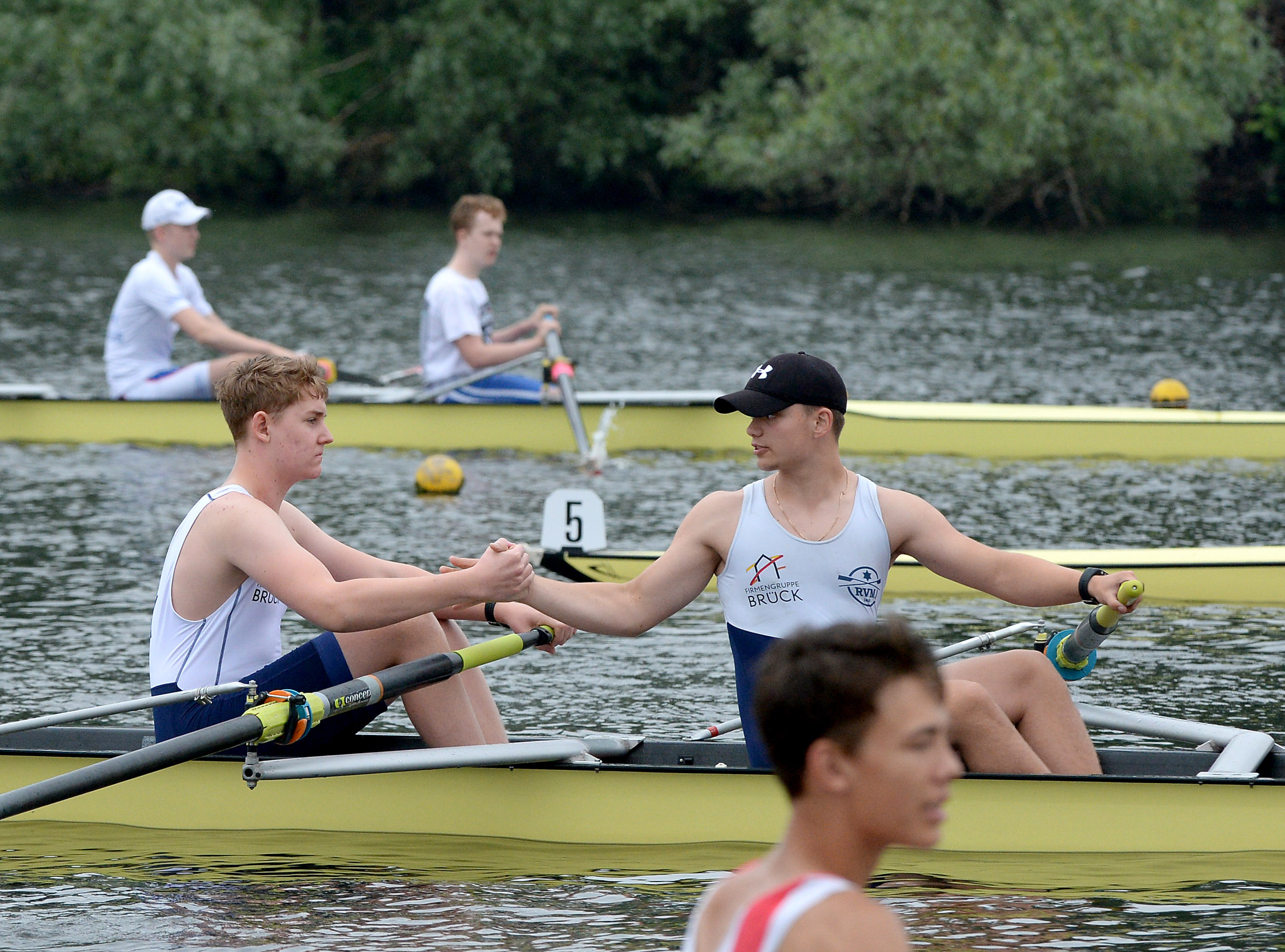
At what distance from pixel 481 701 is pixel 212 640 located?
898mm

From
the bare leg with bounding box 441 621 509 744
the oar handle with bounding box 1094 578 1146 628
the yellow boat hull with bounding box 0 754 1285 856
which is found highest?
the oar handle with bounding box 1094 578 1146 628

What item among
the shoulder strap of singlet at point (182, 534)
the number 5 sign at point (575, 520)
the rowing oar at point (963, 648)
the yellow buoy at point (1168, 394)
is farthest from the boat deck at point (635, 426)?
the shoulder strap of singlet at point (182, 534)

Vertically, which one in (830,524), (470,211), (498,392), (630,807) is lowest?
(630,807)

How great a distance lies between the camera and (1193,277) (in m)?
24.0

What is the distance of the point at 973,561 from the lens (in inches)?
205

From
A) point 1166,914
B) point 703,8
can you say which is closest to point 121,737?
point 1166,914

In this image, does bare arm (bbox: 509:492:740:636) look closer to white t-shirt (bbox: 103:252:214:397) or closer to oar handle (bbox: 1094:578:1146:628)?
oar handle (bbox: 1094:578:1146:628)

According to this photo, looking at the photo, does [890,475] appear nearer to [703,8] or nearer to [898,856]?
[898,856]

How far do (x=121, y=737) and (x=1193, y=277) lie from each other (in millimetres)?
20499

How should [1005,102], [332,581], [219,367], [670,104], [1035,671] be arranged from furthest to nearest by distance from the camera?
1. [670,104]
2. [1005,102]
3. [219,367]
4. [1035,671]
5. [332,581]

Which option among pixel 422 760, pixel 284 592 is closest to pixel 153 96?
pixel 422 760

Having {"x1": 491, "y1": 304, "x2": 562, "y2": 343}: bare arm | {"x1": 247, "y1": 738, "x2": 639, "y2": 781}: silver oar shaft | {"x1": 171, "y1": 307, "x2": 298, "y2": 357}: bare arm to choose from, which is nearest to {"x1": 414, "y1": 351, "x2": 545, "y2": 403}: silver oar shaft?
{"x1": 491, "y1": 304, "x2": 562, "y2": 343}: bare arm

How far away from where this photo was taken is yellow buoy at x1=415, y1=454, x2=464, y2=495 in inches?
465

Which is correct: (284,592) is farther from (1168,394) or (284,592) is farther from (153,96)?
(153,96)
